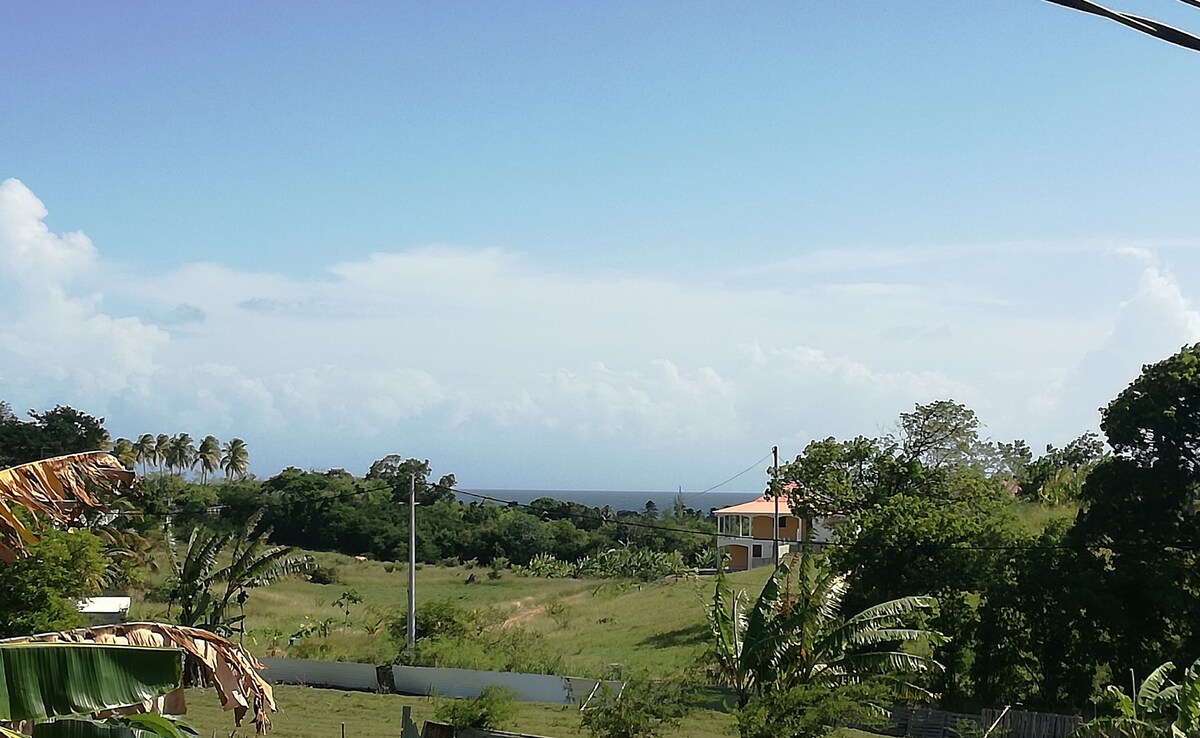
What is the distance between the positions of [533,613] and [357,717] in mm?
15876

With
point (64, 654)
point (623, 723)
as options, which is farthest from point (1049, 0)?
point (623, 723)

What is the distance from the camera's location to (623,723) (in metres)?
16.0

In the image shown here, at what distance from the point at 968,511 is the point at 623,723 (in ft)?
43.3

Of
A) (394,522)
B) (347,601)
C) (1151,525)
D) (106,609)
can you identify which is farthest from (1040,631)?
(394,522)

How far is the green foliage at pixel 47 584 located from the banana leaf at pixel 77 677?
1259cm

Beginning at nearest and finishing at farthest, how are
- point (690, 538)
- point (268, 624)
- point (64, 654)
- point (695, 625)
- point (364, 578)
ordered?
1. point (64, 654)
2. point (695, 625)
3. point (268, 624)
4. point (364, 578)
5. point (690, 538)

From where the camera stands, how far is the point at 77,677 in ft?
21.0

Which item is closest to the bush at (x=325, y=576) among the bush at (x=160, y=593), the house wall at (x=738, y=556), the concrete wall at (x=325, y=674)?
the bush at (x=160, y=593)

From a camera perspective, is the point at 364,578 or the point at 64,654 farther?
the point at 364,578

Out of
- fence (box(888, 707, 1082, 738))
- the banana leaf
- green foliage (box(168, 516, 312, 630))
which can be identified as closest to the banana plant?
fence (box(888, 707, 1082, 738))

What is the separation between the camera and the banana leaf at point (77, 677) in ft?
20.5

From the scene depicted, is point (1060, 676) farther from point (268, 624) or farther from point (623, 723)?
point (268, 624)

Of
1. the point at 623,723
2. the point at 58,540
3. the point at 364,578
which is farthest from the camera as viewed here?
the point at 364,578

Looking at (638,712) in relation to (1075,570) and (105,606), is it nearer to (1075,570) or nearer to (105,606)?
(1075,570)
